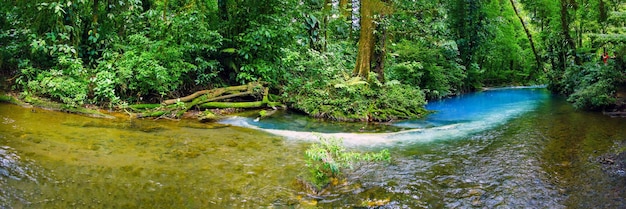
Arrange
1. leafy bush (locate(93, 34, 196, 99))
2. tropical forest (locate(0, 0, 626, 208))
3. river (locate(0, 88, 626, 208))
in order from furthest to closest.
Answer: leafy bush (locate(93, 34, 196, 99)), tropical forest (locate(0, 0, 626, 208)), river (locate(0, 88, 626, 208))

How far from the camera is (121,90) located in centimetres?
1000

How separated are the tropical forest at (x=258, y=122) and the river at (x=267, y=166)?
3 centimetres

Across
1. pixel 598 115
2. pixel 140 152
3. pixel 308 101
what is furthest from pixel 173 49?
pixel 598 115

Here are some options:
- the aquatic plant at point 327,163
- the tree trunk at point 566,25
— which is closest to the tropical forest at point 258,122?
the aquatic plant at point 327,163

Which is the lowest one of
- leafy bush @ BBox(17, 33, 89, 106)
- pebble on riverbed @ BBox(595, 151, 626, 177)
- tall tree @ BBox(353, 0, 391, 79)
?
pebble on riverbed @ BBox(595, 151, 626, 177)

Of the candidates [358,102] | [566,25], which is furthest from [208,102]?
[566,25]

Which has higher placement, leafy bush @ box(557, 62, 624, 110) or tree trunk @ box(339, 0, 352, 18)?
tree trunk @ box(339, 0, 352, 18)

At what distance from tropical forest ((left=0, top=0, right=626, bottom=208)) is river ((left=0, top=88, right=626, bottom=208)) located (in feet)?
0.11

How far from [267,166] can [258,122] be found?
403 centimetres

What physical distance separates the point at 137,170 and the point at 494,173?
496 cm

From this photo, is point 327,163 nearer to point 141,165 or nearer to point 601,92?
point 141,165

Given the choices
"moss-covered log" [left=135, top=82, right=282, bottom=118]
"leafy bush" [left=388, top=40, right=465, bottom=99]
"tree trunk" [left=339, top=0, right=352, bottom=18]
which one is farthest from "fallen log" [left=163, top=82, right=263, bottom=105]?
"leafy bush" [left=388, top=40, right=465, bottom=99]

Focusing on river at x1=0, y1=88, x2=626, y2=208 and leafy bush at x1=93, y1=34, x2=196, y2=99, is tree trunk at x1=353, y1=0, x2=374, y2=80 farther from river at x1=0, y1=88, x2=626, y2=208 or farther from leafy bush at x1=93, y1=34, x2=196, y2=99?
leafy bush at x1=93, y1=34, x2=196, y2=99

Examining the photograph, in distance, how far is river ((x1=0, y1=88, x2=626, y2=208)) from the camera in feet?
14.5
